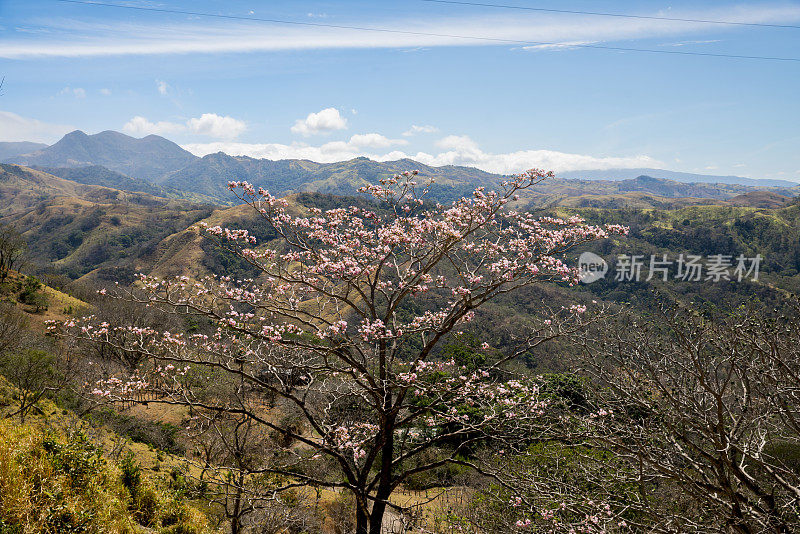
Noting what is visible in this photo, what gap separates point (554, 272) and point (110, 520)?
8.46m

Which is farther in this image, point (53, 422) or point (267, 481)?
point (53, 422)

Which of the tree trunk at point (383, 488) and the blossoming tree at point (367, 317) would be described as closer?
the blossoming tree at point (367, 317)

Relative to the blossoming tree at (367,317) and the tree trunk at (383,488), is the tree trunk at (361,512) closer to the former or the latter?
the blossoming tree at (367,317)

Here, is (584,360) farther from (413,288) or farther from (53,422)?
(53,422)

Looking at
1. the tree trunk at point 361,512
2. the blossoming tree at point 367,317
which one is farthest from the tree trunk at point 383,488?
the tree trunk at point 361,512

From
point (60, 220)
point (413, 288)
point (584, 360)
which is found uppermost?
point (413, 288)

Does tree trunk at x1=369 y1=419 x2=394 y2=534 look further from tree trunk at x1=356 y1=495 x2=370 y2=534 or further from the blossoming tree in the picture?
tree trunk at x1=356 y1=495 x2=370 y2=534

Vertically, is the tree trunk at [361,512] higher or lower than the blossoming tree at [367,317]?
lower

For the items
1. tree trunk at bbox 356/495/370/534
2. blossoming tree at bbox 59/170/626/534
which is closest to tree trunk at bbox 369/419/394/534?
blossoming tree at bbox 59/170/626/534

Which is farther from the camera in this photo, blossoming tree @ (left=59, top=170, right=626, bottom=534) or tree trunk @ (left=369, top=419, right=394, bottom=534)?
tree trunk @ (left=369, top=419, right=394, bottom=534)

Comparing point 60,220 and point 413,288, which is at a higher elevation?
point 413,288

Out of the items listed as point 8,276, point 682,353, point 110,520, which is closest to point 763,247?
point 682,353

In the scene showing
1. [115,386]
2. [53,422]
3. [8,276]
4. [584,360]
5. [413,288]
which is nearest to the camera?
[115,386]

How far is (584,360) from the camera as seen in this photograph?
675 cm
